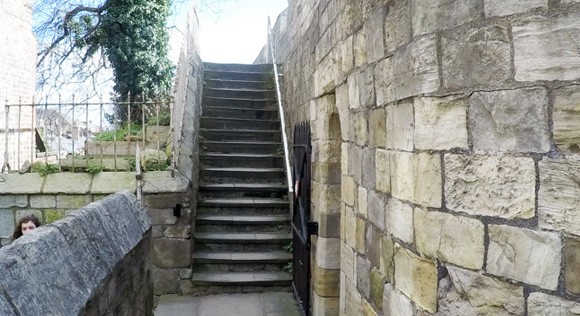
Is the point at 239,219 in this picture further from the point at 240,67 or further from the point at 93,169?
the point at 240,67

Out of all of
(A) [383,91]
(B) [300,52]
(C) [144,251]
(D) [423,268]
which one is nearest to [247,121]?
(B) [300,52]

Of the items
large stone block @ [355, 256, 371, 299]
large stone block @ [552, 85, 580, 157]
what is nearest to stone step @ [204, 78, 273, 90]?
large stone block @ [355, 256, 371, 299]

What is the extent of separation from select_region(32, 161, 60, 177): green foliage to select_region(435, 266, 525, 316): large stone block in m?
5.16

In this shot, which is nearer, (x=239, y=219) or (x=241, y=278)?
(x=241, y=278)

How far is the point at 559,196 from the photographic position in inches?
55.7

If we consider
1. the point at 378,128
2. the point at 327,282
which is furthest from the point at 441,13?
the point at 327,282

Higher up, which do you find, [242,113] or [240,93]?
[240,93]

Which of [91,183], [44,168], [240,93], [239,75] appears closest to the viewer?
[91,183]

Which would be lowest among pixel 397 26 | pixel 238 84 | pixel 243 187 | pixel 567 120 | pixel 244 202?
pixel 244 202

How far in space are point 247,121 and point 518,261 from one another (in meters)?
6.67

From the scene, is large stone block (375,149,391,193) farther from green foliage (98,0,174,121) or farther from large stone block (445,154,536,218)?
green foliage (98,0,174,121)

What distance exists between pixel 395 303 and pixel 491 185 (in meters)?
0.84

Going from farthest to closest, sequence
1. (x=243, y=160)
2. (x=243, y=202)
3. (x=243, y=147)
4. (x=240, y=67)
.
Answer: (x=240, y=67), (x=243, y=147), (x=243, y=160), (x=243, y=202)

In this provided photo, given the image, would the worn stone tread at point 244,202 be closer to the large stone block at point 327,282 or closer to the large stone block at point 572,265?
the large stone block at point 327,282
